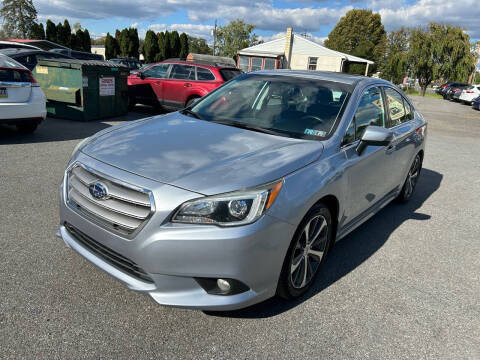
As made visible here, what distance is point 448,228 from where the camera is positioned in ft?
16.0

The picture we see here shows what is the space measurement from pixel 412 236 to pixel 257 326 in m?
2.61

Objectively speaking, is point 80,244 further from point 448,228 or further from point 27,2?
point 27,2

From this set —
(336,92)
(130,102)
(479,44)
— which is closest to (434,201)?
(336,92)

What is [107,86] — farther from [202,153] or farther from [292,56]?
[292,56]

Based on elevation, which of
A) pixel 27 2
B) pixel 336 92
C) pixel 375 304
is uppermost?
pixel 27 2

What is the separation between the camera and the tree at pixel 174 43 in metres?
54.8

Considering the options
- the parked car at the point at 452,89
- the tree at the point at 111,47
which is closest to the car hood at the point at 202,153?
the parked car at the point at 452,89

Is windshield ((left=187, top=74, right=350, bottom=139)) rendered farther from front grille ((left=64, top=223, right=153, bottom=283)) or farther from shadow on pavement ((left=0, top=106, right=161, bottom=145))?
shadow on pavement ((left=0, top=106, right=161, bottom=145))

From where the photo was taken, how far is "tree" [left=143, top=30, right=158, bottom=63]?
177 feet

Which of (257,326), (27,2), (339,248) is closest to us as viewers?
(257,326)

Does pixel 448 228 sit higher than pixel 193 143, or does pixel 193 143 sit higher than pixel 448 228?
pixel 193 143

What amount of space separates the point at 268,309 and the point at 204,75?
9.28 m

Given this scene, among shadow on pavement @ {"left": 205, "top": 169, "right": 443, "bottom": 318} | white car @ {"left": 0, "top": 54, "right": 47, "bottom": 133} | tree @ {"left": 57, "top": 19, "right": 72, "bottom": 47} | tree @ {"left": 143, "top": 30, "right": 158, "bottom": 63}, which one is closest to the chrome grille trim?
shadow on pavement @ {"left": 205, "top": 169, "right": 443, "bottom": 318}

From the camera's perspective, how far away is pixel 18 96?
23.0 feet
